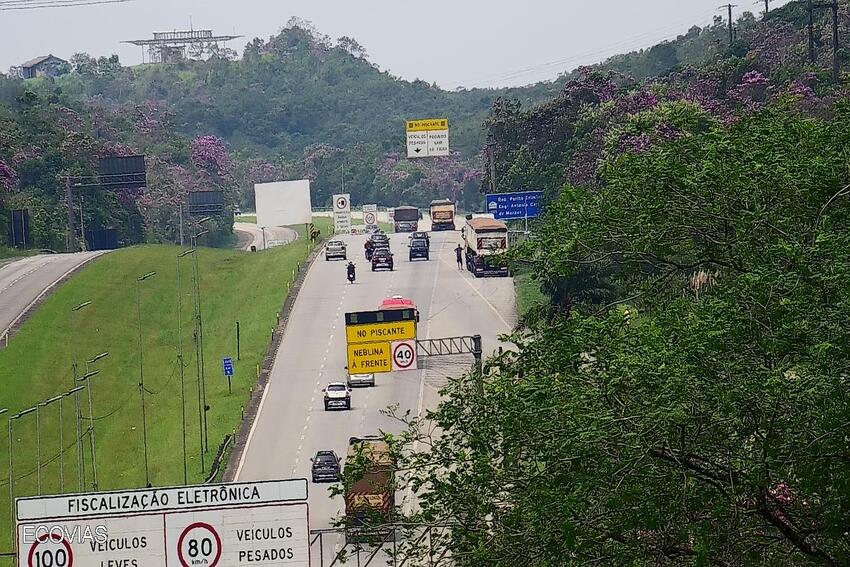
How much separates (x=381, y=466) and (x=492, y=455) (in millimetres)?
1946

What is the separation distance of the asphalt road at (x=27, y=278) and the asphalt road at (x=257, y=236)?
1426 inches

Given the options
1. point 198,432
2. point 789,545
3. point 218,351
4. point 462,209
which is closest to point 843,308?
point 789,545

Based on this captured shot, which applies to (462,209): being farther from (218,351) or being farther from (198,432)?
(198,432)

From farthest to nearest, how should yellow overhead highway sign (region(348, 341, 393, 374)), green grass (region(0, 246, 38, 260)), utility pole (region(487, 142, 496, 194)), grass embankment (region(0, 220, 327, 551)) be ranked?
green grass (region(0, 246, 38, 260)), utility pole (region(487, 142, 496, 194)), grass embankment (region(0, 220, 327, 551)), yellow overhead highway sign (region(348, 341, 393, 374))

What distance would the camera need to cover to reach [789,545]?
1833 cm

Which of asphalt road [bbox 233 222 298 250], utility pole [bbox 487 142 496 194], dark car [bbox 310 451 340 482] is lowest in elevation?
dark car [bbox 310 451 340 482]

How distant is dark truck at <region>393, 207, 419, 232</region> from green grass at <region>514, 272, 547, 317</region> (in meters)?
31.7

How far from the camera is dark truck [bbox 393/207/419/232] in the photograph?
110 metres

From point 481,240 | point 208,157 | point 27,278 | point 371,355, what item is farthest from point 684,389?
point 208,157

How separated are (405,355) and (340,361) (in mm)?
16409

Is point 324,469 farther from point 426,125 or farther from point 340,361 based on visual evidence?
point 426,125

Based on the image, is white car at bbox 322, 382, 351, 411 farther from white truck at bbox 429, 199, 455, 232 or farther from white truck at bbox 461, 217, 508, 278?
white truck at bbox 429, 199, 455, 232

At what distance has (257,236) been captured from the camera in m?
134

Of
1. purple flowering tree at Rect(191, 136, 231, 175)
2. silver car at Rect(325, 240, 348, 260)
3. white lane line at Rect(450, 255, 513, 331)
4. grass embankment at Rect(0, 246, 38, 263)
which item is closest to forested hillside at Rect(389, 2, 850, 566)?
white lane line at Rect(450, 255, 513, 331)
